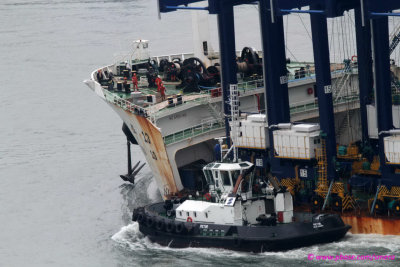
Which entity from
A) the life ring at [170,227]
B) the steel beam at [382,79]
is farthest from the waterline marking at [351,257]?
the life ring at [170,227]

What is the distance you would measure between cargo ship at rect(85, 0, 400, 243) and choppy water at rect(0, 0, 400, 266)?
1607 mm

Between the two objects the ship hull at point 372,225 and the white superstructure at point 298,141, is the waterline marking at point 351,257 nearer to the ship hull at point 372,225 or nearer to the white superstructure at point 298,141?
the ship hull at point 372,225

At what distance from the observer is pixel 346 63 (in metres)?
47.1

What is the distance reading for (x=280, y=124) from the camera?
135ft

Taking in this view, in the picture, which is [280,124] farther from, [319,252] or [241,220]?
[319,252]

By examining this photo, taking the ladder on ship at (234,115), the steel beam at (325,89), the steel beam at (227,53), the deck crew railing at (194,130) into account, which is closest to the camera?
the steel beam at (325,89)

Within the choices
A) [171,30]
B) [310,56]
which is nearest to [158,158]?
[310,56]

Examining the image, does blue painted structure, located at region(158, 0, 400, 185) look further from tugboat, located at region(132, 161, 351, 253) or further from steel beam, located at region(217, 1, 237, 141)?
tugboat, located at region(132, 161, 351, 253)

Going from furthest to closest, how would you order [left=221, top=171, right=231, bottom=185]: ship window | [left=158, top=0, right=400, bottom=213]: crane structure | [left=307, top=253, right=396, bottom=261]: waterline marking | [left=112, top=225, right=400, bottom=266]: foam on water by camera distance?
[left=221, top=171, right=231, bottom=185]: ship window < [left=158, top=0, right=400, bottom=213]: crane structure < [left=112, top=225, right=400, bottom=266]: foam on water < [left=307, top=253, right=396, bottom=261]: waterline marking

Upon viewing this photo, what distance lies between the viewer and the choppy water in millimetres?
40062

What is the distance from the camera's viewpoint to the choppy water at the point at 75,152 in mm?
40062

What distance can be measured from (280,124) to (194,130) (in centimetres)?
590

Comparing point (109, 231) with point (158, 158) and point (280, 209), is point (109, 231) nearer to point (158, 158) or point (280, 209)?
point (158, 158)

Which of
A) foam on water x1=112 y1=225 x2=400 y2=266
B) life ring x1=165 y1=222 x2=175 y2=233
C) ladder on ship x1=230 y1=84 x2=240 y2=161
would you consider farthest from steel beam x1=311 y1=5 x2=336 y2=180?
life ring x1=165 y1=222 x2=175 y2=233
